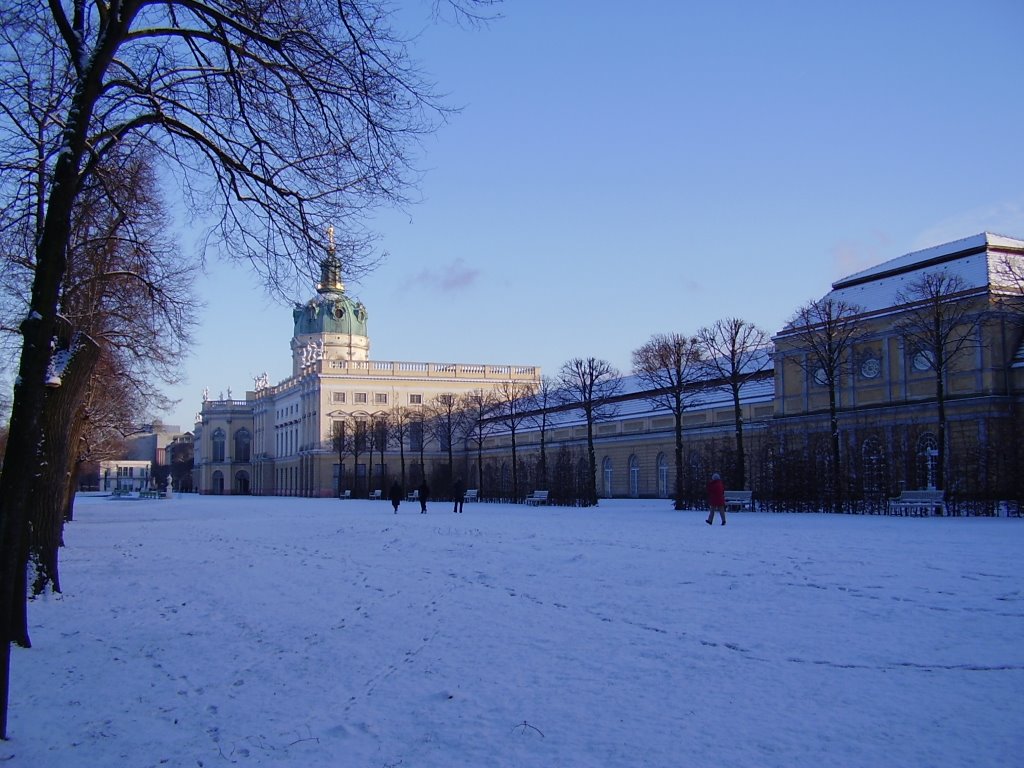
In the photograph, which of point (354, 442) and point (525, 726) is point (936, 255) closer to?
point (525, 726)

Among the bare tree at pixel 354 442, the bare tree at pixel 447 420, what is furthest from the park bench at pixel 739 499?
the bare tree at pixel 354 442

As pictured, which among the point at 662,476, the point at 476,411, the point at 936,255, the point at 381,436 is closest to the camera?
the point at 936,255

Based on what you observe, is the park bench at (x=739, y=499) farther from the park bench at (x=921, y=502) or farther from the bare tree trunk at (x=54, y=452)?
the bare tree trunk at (x=54, y=452)

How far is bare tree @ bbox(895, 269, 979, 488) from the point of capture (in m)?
36.8

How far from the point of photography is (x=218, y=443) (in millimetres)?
131875

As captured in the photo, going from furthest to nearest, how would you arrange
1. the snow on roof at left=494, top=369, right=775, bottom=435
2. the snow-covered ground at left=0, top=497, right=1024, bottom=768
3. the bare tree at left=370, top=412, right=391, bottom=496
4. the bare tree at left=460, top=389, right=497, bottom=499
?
the bare tree at left=370, top=412, right=391, bottom=496 → the bare tree at left=460, top=389, right=497, bottom=499 → the snow on roof at left=494, top=369, right=775, bottom=435 → the snow-covered ground at left=0, top=497, right=1024, bottom=768

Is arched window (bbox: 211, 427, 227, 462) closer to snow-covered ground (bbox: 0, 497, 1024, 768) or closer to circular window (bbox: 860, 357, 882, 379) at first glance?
circular window (bbox: 860, 357, 882, 379)

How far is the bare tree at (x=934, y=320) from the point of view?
121 ft

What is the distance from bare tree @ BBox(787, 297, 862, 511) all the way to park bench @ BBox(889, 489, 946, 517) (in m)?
3.77

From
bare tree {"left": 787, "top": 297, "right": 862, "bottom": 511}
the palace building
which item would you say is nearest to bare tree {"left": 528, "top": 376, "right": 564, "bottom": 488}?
the palace building

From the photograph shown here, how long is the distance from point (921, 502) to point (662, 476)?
30.3 m

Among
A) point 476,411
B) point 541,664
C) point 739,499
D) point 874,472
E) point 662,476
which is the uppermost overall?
point 476,411

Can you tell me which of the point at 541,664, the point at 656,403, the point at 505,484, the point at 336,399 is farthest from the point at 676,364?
the point at 336,399

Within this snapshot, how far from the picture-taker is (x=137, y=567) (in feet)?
59.2
